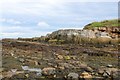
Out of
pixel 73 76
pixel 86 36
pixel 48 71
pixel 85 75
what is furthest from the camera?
pixel 86 36

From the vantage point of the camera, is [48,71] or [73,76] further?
[48,71]

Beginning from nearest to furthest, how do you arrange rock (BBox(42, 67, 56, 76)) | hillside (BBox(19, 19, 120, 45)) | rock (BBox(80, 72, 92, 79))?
1. rock (BBox(80, 72, 92, 79))
2. rock (BBox(42, 67, 56, 76))
3. hillside (BBox(19, 19, 120, 45))

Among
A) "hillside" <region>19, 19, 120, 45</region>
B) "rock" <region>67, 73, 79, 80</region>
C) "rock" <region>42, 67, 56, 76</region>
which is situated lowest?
"rock" <region>67, 73, 79, 80</region>

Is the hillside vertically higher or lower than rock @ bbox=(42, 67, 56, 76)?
higher

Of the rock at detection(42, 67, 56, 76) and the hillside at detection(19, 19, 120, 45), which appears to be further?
the hillside at detection(19, 19, 120, 45)

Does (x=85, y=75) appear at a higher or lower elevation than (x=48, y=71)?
lower

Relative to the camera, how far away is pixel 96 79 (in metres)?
13.8

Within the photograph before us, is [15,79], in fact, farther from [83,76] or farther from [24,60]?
[24,60]

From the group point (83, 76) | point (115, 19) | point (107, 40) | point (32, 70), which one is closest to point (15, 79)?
point (32, 70)

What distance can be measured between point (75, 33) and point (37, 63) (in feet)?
93.0

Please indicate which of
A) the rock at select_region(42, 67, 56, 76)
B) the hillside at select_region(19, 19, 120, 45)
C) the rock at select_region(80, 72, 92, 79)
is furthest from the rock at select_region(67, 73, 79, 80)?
the hillside at select_region(19, 19, 120, 45)

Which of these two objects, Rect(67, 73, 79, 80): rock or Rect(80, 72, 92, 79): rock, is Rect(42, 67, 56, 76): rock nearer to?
Rect(67, 73, 79, 80): rock

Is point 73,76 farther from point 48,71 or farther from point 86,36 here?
point 86,36

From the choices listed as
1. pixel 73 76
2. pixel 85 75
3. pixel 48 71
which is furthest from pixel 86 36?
pixel 73 76
